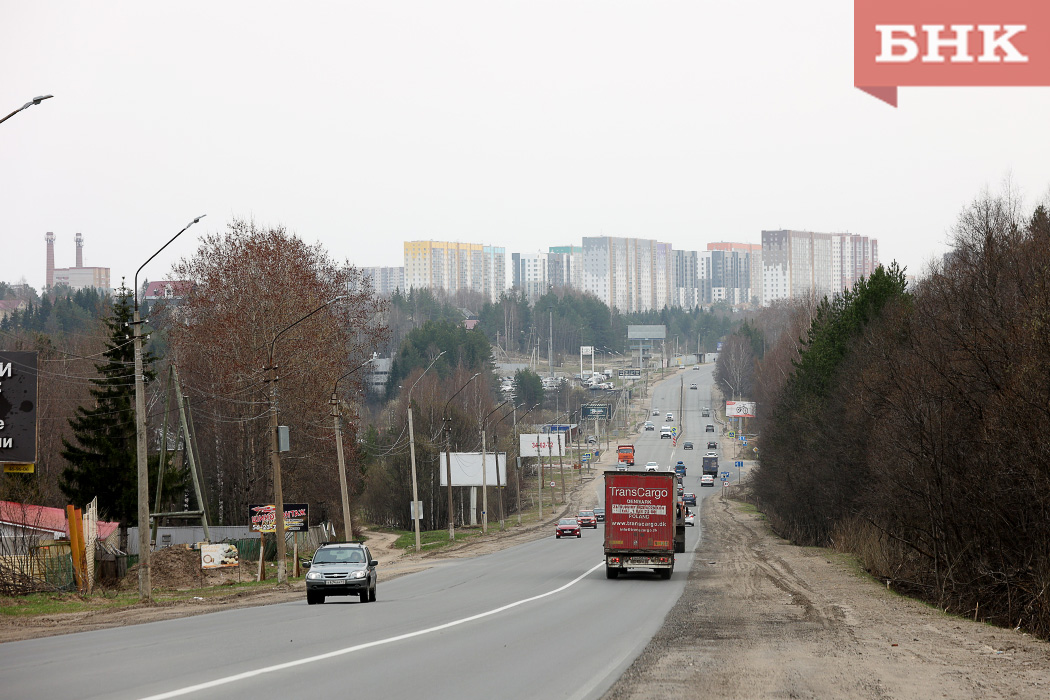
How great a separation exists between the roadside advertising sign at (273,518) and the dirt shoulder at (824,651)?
15.6 metres

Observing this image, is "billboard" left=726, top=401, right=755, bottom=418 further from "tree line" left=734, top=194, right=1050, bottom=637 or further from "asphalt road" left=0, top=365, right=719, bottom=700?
"asphalt road" left=0, top=365, right=719, bottom=700

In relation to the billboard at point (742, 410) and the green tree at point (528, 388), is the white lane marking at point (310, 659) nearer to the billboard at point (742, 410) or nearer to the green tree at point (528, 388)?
the billboard at point (742, 410)

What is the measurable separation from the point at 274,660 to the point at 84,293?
181221 millimetres

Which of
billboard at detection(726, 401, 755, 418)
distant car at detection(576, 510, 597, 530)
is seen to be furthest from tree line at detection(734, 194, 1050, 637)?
billboard at detection(726, 401, 755, 418)

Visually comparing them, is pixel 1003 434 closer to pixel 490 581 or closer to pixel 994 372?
pixel 994 372

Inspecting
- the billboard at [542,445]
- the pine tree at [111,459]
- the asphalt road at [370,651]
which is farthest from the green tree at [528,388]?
the asphalt road at [370,651]

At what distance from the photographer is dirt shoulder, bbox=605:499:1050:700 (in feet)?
39.4

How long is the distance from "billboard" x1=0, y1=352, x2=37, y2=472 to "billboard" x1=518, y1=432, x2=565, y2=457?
242 feet

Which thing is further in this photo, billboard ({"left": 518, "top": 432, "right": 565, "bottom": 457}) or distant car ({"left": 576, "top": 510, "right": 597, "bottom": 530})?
billboard ({"left": 518, "top": 432, "right": 565, "bottom": 457})

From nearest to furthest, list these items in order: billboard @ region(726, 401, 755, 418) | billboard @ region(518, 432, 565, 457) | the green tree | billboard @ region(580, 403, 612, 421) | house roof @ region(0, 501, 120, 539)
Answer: house roof @ region(0, 501, 120, 539)
billboard @ region(518, 432, 565, 457)
billboard @ region(726, 401, 755, 418)
billboard @ region(580, 403, 612, 421)
the green tree

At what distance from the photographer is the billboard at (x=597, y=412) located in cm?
16388

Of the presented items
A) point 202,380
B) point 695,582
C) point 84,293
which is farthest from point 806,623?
point 84,293

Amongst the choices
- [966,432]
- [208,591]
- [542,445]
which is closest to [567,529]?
[542,445]

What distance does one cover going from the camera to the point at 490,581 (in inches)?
1321
